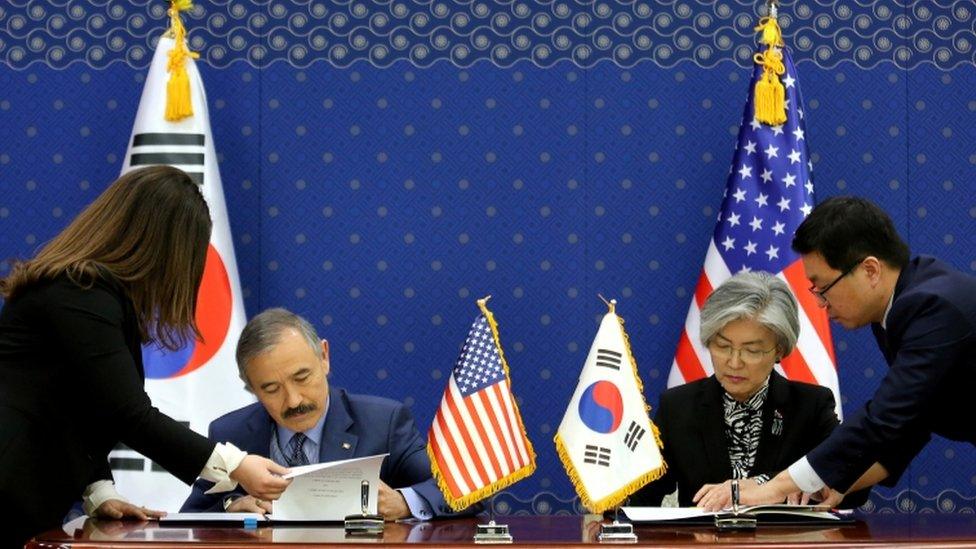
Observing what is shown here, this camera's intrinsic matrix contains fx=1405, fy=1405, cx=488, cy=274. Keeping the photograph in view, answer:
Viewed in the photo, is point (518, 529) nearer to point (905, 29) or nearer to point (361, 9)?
point (361, 9)

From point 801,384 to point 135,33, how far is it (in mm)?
2778

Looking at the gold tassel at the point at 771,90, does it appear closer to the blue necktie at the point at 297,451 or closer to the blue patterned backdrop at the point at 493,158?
the blue patterned backdrop at the point at 493,158

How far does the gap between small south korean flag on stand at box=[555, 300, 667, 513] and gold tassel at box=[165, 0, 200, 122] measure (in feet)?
6.75

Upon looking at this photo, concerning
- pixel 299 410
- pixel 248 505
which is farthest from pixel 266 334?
pixel 248 505

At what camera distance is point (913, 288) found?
3.25 m

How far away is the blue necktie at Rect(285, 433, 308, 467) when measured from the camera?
368 cm

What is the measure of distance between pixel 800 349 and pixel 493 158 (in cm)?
131

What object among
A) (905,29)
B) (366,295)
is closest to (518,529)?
(366,295)

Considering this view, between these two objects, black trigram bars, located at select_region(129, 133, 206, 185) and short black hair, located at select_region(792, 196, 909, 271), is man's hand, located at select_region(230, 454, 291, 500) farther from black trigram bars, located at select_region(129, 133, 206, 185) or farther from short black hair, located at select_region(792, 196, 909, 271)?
black trigram bars, located at select_region(129, 133, 206, 185)

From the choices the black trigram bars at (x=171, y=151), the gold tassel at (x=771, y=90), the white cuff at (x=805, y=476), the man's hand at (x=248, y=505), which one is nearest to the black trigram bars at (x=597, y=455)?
the white cuff at (x=805, y=476)

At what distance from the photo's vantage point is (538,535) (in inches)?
114

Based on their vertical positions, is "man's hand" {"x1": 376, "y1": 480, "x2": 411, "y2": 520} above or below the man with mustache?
below

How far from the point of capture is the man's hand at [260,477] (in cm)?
304

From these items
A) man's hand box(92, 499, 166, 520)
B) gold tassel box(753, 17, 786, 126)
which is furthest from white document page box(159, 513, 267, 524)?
gold tassel box(753, 17, 786, 126)
